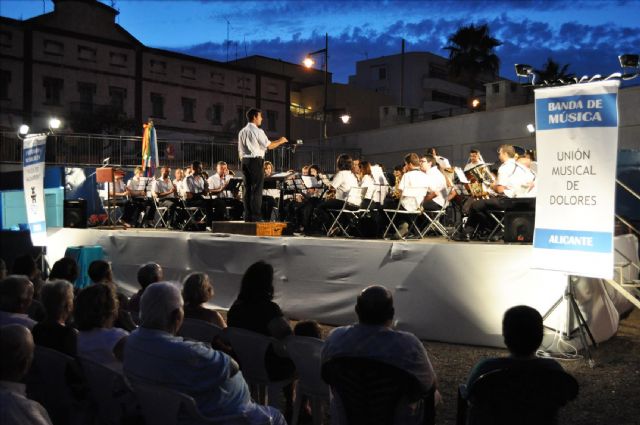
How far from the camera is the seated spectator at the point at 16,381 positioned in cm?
235

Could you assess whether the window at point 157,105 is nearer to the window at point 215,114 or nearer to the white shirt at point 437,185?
the window at point 215,114

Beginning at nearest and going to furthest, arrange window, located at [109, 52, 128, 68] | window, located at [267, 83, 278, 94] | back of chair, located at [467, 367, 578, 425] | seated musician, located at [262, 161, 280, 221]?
1. back of chair, located at [467, 367, 578, 425]
2. seated musician, located at [262, 161, 280, 221]
3. window, located at [109, 52, 128, 68]
4. window, located at [267, 83, 278, 94]

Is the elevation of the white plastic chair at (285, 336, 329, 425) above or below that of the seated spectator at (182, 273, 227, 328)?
below

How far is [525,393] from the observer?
9.12 ft

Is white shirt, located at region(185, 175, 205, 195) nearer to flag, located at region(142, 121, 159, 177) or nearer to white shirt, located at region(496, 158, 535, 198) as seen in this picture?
flag, located at region(142, 121, 159, 177)

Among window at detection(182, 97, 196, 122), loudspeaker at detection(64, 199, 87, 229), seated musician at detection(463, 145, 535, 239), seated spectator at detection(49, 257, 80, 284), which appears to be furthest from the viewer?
window at detection(182, 97, 196, 122)

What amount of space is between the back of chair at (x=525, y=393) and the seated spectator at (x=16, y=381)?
73.9 inches

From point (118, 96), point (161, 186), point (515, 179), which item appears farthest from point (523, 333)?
point (118, 96)

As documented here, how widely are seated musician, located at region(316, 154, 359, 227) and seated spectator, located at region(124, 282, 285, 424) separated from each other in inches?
294

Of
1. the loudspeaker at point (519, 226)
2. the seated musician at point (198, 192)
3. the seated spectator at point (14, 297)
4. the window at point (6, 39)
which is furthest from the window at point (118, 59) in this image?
the seated spectator at point (14, 297)

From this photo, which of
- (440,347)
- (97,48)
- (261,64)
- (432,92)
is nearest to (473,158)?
(440,347)

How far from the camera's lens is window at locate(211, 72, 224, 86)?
39.5 metres

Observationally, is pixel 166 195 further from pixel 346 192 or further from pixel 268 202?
pixel 346 192

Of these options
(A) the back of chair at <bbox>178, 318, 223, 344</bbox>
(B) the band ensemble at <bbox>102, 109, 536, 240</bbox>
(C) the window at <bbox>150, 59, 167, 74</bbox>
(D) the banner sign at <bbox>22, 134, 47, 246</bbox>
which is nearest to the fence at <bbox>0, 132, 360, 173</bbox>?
(B) the band ensemble at <bbox>102, 109, 536, 240</bbox>
